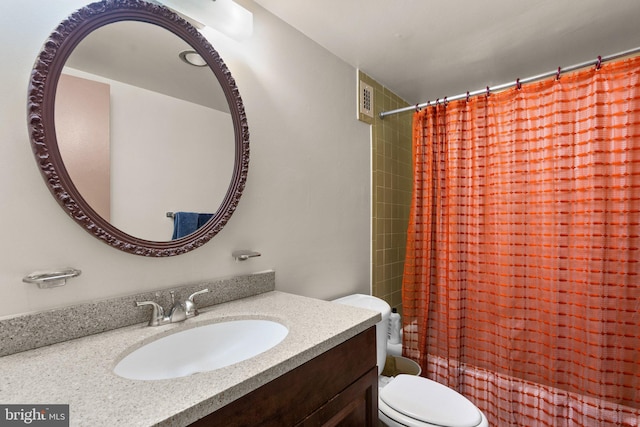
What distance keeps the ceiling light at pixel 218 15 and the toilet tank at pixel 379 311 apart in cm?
127

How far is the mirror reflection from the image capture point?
88 cm

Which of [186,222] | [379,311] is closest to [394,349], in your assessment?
[379,311]

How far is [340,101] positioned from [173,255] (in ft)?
4.28

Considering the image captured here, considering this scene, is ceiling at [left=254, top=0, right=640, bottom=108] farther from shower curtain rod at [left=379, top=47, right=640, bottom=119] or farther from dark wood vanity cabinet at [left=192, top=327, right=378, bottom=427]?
dark wood vanity cabinet at [left=192, top=327, right=378, bottom=427]

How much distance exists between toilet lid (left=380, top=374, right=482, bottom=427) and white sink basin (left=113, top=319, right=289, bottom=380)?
76cm

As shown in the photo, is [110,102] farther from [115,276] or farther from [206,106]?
[115,276]

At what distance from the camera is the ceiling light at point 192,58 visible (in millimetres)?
1114

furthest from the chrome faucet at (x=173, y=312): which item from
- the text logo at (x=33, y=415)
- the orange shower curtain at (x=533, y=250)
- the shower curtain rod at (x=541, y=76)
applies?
the shower curtain rod at (x=541, y=76)

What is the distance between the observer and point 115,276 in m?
0.94

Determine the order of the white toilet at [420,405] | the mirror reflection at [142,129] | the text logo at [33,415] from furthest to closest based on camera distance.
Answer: the white toilet at [420,405] < the mirror reflection at [142,129] < the text logo at [33,415]

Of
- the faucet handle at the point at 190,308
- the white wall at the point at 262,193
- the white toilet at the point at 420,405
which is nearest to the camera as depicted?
the white wall at the point at 262,193

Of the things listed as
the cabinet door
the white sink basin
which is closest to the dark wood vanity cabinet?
the cabinet door

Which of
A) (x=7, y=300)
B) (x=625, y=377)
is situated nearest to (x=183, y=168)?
(x=7, y=300)

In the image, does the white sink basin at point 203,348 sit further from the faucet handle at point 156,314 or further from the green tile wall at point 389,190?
the green tile wall at point 389,190
